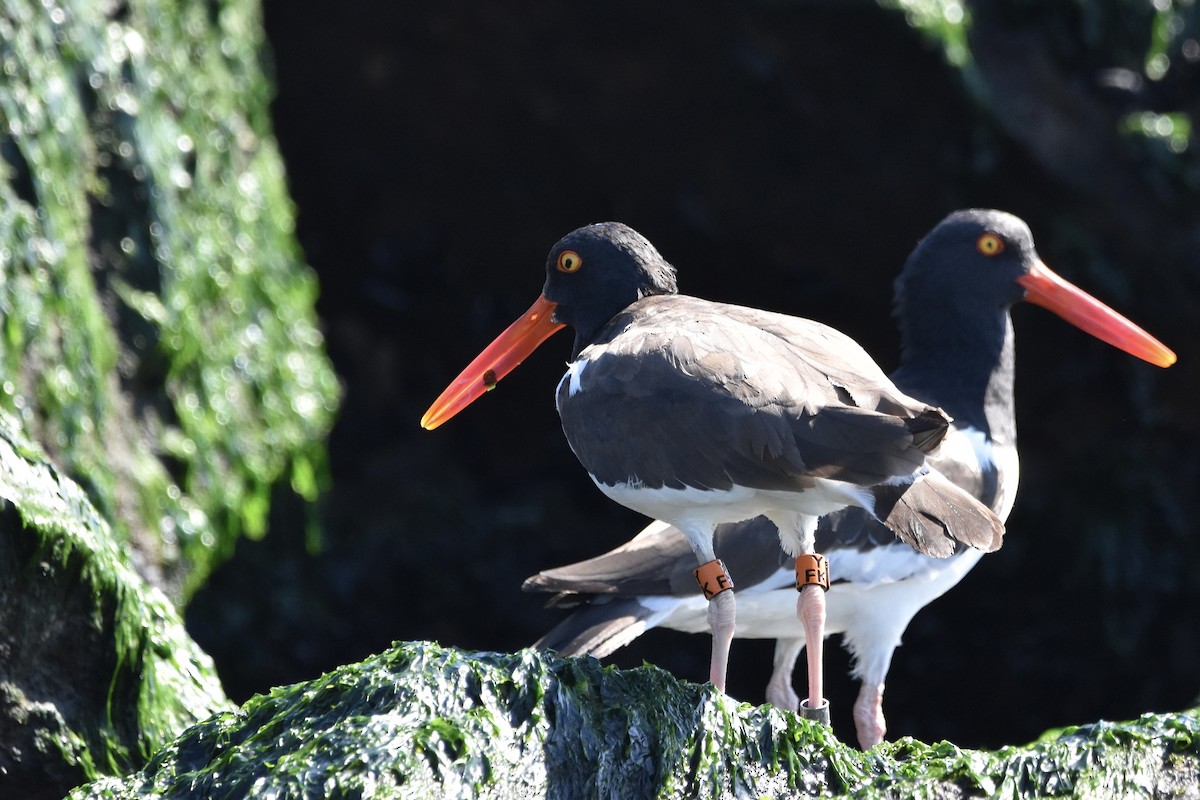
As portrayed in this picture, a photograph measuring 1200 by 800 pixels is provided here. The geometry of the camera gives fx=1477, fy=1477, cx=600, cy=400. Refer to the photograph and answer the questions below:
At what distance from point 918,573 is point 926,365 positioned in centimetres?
91

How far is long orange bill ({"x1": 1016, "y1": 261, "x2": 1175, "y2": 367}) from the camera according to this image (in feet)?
17.0

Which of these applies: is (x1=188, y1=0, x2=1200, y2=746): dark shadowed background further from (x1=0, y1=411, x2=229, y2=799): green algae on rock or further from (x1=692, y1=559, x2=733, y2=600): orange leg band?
(x1=692, y1=559, x2=733, y2=600): orange leg band

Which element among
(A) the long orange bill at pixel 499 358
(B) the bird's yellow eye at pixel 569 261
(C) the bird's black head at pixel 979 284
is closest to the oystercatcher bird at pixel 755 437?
(B) the bird's yellow eye at pixel 569 261

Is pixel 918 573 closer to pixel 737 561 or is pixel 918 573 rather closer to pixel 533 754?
pixel 737 561

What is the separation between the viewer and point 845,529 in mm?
4879

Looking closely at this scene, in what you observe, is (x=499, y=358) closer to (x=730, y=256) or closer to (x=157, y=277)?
(x=157, y=277)

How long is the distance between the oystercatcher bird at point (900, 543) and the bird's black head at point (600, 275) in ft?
2.57

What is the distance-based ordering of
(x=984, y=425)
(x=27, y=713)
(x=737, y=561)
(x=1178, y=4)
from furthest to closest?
(x=1178, y=4) → (x=984, y=425) → (x=737, y=561) → (x=27, y=713)

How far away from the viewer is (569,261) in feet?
14.8

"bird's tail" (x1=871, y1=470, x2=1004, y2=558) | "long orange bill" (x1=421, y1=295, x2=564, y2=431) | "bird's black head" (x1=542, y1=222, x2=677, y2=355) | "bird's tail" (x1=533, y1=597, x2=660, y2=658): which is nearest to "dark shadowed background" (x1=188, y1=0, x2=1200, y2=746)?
"long orange bill" (x1=421, y1=295, x2=564, y2=431)

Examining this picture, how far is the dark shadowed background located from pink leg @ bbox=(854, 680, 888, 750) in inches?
92.4

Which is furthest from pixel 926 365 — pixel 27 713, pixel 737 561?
pixel 27 713

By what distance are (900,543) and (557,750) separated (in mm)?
2123

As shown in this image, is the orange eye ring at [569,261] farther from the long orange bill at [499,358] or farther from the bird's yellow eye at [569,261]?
the long orange bill at [499,358]
